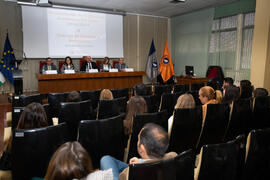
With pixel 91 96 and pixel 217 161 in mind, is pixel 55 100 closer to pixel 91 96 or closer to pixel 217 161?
pixel 91 96

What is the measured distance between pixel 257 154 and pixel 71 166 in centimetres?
141

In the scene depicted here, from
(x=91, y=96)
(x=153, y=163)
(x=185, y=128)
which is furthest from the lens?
(x=91, y=96)

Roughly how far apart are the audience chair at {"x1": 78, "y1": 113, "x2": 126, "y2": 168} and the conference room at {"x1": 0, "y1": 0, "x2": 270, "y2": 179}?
3.33 metres

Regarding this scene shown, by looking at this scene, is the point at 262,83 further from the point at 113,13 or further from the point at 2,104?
the point at 2,104

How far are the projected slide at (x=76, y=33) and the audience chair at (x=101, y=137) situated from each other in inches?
264

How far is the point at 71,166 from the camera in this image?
91 cm

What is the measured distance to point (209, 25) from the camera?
8.30m

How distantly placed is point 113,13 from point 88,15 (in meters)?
1.06

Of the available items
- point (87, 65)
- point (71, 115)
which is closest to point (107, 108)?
point (71, 115)

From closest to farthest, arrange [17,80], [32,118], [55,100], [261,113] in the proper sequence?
1. [32,118]
2. [261,113]
3. [55,100]
4. [17,80]

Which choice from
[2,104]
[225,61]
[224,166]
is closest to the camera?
[224,166]

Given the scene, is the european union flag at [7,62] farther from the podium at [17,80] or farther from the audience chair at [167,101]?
the audience chair at [167,101]

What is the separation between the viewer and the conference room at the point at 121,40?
5.88 meters

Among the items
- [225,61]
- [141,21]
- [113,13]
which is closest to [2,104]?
[113,13]
